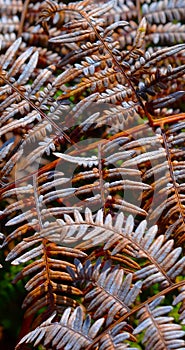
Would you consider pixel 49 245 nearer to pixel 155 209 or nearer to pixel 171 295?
pixel 155 209

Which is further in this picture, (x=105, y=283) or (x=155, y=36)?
(x=155, y=36)

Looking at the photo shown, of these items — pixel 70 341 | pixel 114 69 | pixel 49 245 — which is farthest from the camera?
pixel 114 69

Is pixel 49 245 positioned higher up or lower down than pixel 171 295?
higher up

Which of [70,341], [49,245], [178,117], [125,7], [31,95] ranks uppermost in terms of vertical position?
[125,7]

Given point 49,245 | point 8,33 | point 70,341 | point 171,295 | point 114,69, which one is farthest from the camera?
point 8,33

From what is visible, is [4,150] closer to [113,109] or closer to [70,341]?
[113,109]

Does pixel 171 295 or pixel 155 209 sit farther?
pixel 171 295

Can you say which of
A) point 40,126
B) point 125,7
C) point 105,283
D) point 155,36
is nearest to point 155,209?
point 105,283

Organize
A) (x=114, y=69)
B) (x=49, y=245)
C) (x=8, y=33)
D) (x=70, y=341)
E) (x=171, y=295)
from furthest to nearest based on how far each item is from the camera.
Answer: (x=8, y=33), (x=171, y=295), (x=114, y=69), (x=49, y=245), (x=70, y=341)

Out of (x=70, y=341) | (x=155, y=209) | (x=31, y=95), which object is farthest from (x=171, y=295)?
(x=31, y=95)
